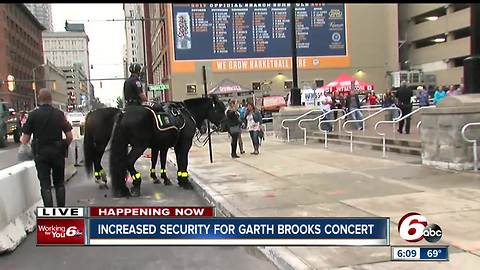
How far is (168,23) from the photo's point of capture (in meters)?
48.2

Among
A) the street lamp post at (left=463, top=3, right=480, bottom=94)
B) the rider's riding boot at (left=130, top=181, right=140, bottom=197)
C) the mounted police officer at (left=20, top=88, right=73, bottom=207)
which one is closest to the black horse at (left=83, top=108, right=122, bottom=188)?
the rider's riding boot at (left=130, top=181, right=140, bottom=197)

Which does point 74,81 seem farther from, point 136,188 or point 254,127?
point 136,188

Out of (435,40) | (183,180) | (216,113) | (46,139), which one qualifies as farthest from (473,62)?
(435,40)

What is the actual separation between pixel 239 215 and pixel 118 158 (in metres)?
2.99

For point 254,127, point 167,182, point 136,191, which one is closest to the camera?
point 136,191

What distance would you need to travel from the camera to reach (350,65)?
5316cm

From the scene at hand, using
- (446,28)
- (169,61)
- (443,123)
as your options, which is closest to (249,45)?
(169,61)

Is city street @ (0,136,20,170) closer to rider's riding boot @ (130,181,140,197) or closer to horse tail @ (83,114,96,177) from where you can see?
horse tail @ (83,114,96,177)

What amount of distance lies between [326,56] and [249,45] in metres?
7.91

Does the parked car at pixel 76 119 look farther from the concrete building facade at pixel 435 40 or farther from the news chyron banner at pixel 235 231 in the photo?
the concrete building facade at pixel 435 40

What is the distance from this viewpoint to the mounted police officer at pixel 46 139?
289 inches

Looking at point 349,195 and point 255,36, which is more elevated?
point 255,36

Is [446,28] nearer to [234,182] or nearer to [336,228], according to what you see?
[234,182]

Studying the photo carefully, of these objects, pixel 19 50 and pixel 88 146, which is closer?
pixel 88 146
